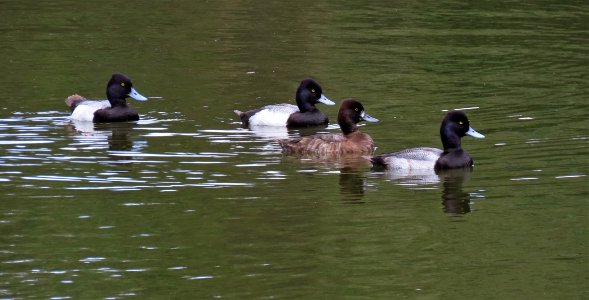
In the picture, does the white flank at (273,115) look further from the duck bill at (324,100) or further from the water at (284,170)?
the duck bill at (324,100)

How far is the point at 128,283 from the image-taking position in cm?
1117

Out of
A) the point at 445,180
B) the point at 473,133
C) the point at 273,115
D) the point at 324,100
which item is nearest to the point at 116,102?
the point at 273,115

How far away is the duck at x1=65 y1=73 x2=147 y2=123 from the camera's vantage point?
67.9ft

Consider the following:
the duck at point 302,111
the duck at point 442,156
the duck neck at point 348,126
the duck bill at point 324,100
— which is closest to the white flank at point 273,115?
the duck at point 302,111

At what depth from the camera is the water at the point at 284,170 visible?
11.6 meters

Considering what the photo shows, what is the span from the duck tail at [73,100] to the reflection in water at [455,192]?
6.88 metres

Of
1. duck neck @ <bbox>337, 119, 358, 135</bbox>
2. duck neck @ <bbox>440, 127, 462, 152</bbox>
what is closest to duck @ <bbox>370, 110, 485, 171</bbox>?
duck neck @ <bbox>440, 127, 462, 152</bbox>

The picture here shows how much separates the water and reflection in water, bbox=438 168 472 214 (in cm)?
4

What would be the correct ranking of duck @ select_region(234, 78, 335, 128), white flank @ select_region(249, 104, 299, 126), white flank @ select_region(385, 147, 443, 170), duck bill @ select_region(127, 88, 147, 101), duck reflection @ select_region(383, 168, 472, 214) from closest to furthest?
1. duck reflection @ select_region(383, 168, 472, 214)
2. white flank @ select_region(385, 147, 443, 170)
3. white flank @ select_region(249, 104, 299, 126)
4. duck @ select_region(234, 78, 335, 128)
5. duck bill @ select_region(127, 88, 147, 101)

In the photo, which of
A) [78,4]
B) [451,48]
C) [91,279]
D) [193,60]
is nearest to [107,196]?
[91,279]

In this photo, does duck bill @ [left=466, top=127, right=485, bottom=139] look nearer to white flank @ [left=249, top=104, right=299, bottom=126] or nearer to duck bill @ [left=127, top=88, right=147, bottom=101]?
white flank @ [left=249, top=104, right=299, bottom=126]

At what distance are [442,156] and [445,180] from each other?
73cm

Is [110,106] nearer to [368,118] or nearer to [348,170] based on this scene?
[368,118]

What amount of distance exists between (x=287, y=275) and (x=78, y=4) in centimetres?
2391
